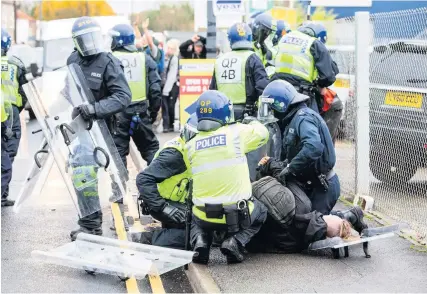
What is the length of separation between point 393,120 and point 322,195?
7.75 feet

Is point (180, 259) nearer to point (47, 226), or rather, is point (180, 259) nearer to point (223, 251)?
point (223, 251)

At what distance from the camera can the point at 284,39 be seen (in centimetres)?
1005

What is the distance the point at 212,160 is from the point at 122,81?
1862mm

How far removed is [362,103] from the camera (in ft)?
34.1

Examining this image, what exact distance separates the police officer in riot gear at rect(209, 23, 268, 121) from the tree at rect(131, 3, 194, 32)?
6081cm

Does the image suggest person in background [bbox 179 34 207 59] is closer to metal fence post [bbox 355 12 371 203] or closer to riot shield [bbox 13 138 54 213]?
metal fence post [bbox 355 12 371 203]

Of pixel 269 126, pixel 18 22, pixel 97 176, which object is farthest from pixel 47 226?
pixel 18 22

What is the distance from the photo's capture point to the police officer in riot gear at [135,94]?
1057 cm

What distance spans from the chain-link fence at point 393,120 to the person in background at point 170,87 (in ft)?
29.0

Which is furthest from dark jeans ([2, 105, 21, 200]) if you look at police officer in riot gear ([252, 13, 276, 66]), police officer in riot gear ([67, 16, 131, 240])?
police officer in riot gear ([252, 13, 276, 66])

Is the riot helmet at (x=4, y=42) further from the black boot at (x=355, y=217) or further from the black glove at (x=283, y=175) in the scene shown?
the black boot at (x=355, y=217)

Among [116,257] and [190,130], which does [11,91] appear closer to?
[190,130]

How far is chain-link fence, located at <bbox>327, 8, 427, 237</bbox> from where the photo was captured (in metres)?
9.56

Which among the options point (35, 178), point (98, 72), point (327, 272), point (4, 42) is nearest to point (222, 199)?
point (327, 272)
